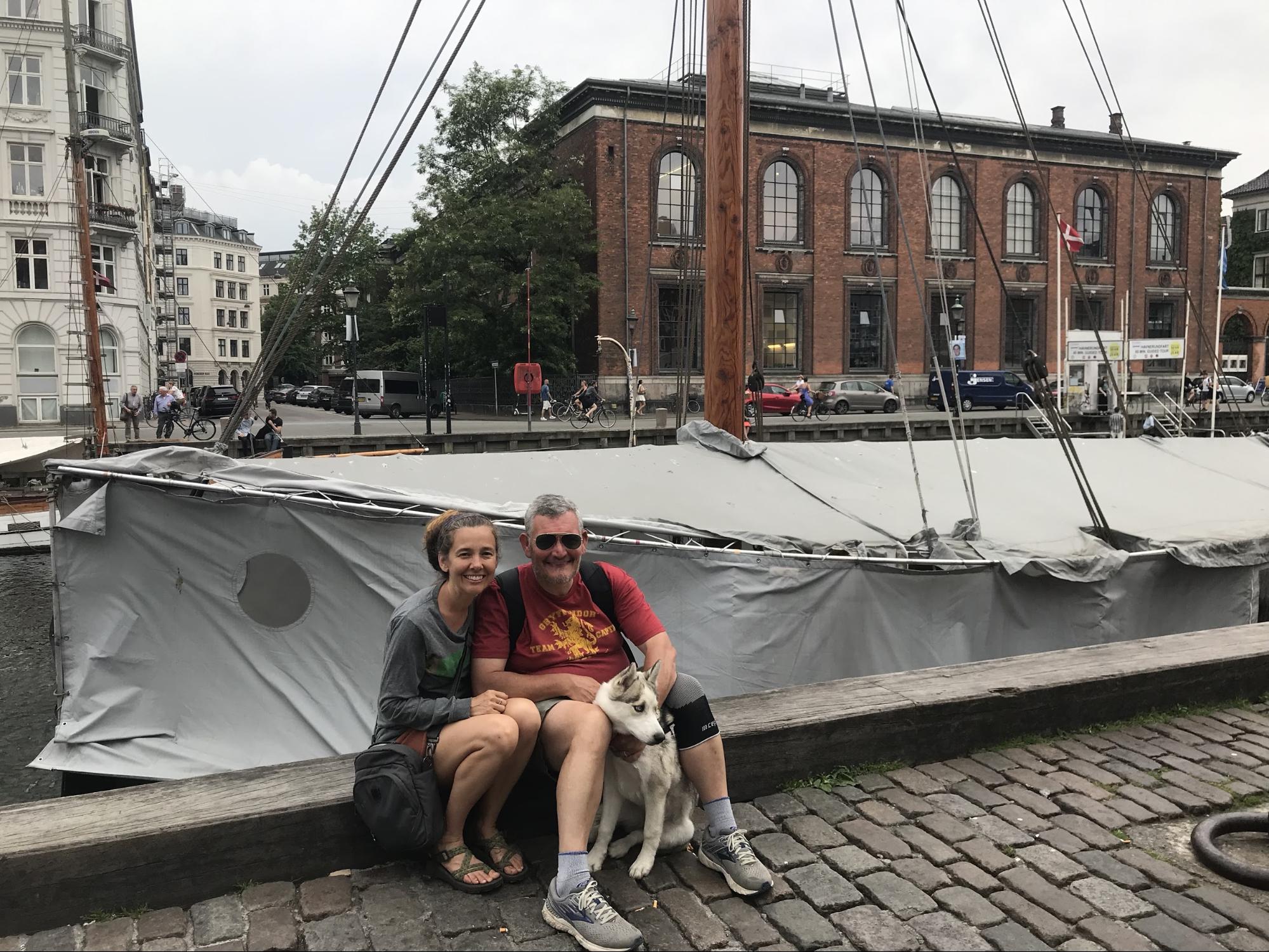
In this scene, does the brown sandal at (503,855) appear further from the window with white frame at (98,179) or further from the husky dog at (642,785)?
the window with white frame at (98,179)

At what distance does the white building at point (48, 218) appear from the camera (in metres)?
35.1

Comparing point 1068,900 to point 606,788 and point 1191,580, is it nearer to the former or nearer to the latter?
point 606,788

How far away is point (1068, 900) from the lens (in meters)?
3.17

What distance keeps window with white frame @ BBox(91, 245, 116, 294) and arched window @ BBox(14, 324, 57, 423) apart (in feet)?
11.2

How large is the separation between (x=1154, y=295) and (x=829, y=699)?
51817mm

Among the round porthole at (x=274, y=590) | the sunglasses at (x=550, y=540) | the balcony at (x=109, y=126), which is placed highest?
the balcony at (x=109, y=126)

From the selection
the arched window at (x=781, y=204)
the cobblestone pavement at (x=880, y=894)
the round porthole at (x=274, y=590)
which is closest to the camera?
the cobblestone pavement at (x=880, y=894)

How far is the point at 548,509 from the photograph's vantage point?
137 inches

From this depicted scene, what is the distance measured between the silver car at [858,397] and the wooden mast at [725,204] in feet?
102

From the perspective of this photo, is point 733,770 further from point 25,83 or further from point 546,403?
point 25,83

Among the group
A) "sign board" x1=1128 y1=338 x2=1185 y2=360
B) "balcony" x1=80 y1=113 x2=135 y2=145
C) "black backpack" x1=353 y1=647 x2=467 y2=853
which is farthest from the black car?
"black backpack" x1=353 y1=647 x2=467 y2=853

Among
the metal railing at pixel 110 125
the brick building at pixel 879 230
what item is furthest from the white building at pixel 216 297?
the brick building at pixel 879 230

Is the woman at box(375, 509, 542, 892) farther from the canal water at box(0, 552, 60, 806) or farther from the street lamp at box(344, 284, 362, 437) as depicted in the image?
the street lamp at box(344, 284, 362, 437)

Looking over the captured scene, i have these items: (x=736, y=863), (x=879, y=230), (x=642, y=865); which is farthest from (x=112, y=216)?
(x=736, y=863)
